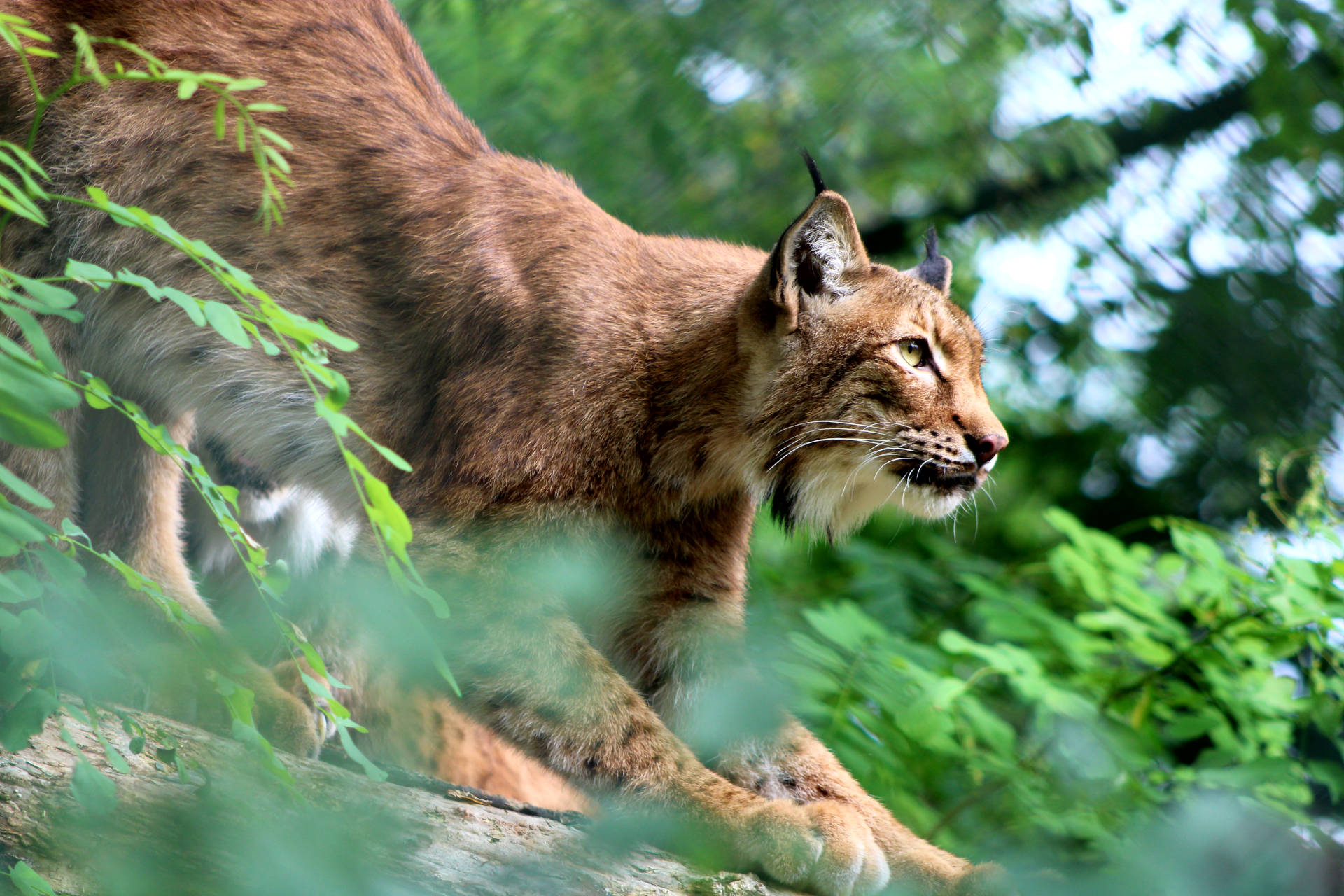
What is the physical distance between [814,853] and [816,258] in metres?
1.52

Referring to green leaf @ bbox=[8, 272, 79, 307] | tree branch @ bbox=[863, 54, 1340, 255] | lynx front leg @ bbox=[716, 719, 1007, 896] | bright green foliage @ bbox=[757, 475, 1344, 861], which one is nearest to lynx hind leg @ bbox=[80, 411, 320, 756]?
lynx front leg @ bbox=[716, 719, 1007, 896]

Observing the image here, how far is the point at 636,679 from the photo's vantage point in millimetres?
3230

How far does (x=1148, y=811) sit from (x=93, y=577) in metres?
2.84

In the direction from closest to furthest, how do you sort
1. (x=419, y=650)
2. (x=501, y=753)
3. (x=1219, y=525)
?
(x=419, y=650)
(x=501, y=753)
(x=1219, y=525)

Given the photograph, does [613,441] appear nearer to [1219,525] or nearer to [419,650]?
[419,650]

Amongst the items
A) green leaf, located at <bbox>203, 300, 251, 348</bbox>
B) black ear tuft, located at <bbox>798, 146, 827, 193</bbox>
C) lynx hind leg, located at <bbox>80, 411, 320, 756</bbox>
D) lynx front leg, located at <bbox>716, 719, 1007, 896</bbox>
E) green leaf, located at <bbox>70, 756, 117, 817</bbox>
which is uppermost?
black ear tuft, located at <bbox>798, 146, 827, 193</bbox>

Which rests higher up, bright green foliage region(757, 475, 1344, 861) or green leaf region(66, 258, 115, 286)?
green leaf region(66, 258, 115, 286)

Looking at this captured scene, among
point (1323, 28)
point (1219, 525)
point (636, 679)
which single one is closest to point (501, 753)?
point (636, 679)

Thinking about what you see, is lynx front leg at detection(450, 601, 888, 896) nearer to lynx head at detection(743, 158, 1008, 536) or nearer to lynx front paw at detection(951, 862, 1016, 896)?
lynx front paw at detection(951, 862, 1016, 896)

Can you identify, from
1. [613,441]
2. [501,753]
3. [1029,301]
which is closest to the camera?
[613,441]

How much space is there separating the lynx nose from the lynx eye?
→ 0.24 m

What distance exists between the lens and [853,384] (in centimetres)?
316

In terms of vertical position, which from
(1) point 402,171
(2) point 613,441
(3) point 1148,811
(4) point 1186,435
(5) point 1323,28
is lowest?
(3) point 1148,811

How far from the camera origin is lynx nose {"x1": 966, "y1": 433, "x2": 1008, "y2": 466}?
3102 mm
